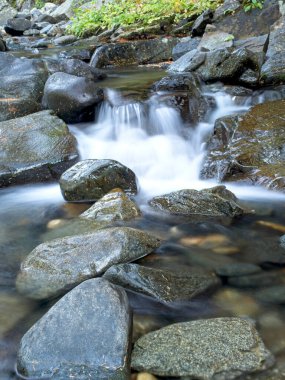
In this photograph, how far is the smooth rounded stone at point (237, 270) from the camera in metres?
3.63

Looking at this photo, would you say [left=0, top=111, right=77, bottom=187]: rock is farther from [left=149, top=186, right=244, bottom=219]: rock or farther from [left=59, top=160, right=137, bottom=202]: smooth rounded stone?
[left=149, top=186, right=244, bottom=219]: rock

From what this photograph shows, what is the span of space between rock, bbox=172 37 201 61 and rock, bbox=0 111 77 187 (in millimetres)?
6641

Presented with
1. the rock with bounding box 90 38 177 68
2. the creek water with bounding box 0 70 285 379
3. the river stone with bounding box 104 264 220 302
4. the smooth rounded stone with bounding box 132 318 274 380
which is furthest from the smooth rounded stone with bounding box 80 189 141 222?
the rock with bounding box 90 38 177 68

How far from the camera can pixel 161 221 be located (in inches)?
188

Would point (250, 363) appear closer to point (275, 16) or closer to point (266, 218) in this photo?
point (266, 218)

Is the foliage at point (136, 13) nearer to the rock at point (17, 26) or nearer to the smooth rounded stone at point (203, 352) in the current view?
the rock at point (17, 26)

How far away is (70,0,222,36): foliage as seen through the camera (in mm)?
14577

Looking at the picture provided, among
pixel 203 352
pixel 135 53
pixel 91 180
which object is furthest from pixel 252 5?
pixel 203 352

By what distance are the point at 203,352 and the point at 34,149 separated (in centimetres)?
463

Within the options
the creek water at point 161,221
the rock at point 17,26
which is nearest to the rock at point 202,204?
the creek water at point 161,221

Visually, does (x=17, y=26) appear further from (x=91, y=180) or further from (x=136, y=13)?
(x=91, y=180)

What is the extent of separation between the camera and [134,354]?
8.41ft

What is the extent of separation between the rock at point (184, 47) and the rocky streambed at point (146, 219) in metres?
1.38

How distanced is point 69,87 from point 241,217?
391 centimetres
